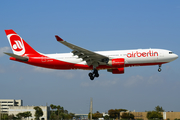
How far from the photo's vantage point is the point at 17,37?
48.1 m

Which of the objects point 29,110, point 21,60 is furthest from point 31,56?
point 29,110

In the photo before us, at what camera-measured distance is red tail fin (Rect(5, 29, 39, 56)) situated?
4681 centimetres

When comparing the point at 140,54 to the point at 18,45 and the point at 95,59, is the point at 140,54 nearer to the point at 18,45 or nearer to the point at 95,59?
the point at 95,59

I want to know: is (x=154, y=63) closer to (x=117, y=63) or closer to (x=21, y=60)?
(x=117, y=63)

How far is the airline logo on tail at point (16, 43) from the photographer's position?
4719cm

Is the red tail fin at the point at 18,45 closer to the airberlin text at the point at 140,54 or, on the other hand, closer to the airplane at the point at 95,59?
the airplane at the point at 95,59

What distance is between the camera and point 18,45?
47.6 meters

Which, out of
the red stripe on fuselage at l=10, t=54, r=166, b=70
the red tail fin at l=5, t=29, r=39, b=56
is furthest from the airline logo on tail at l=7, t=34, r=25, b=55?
the red stripe on fuselage at l=10, t=54, r=166, b=70

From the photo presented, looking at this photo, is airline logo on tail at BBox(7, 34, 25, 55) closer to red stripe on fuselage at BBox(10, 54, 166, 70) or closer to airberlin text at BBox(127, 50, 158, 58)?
red stripe on fuselage at BBox(10, 54, 166, 70)

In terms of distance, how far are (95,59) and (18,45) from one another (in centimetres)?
1492

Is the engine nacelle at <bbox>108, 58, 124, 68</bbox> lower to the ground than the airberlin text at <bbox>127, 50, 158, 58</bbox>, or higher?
lower

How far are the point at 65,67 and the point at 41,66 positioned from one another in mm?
4261

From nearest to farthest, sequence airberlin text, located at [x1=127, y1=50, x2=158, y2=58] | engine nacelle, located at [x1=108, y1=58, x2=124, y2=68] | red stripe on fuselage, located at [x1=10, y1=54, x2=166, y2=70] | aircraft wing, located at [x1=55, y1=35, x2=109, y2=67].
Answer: aircraft wing, located at [x1=55, y1=35, x2=109, y2=67], engine nacelle, located at [x1=108, y1=58, x2=124, y2=68], airberlin text, located at [x1=127, y1=50, x2=158, y2=58], red stripe on fuselage, located at [x1=10, y1=54, x2=166, y2=70]

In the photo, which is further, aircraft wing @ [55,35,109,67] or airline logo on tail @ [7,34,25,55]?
airline logo on tail @ [7,34,25,55]
